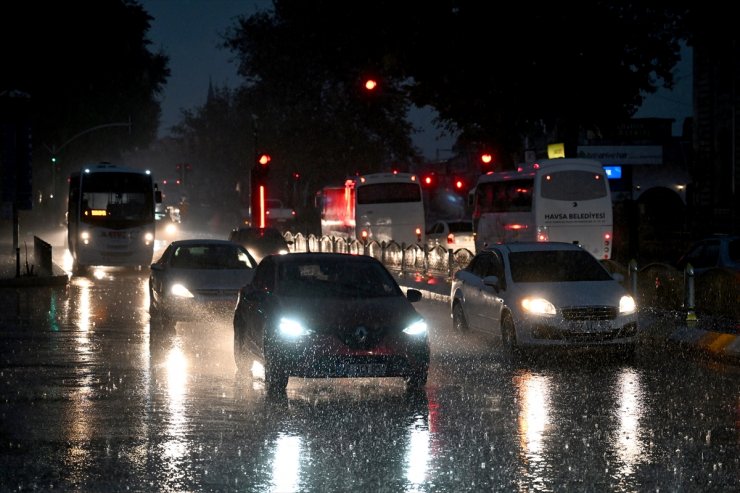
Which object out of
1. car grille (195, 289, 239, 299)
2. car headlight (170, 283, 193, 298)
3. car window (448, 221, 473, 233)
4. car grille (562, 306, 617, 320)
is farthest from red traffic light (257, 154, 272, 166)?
car grille (562, 306, 617, 320)

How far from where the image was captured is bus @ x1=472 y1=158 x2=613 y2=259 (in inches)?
1452

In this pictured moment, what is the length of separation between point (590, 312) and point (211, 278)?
670 cm

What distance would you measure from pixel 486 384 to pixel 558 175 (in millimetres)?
23681

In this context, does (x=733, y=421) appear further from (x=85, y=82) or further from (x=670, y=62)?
(x=85, y=82)

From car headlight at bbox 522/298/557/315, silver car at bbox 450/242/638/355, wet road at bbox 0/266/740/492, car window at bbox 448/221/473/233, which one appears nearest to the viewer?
wet road at bbox 0/266/740/492

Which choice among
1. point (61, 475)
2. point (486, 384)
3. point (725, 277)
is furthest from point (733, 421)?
point (725, 277)

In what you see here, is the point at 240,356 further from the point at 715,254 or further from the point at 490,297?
the point at 715,254

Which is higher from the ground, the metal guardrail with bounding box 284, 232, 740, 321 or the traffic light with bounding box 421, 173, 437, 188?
the traffic light with bounding box 421, 173, 437, 188

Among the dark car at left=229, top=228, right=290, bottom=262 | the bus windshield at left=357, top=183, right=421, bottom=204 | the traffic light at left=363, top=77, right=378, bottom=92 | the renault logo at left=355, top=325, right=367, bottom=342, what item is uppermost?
the traffic light at left=363, top=77, right=378, bottom=92

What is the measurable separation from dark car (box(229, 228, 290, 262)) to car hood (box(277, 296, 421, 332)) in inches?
1113

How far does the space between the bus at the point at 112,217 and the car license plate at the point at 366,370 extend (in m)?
28.1

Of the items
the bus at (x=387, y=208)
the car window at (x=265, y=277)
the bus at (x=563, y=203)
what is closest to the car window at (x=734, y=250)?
the bus at (x=563, y=203)

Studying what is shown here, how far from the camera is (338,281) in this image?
14.6m

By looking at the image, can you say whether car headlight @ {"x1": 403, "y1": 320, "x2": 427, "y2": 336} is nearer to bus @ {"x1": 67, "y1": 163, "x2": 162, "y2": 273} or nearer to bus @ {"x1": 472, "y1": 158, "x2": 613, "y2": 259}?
bus @ {"x1": 472, "y1": 158, "x2": 613, "y2": 259}
